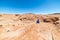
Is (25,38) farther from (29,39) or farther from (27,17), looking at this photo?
(27,17)

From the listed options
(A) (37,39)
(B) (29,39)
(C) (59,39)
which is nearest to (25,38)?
(B) (29,39)

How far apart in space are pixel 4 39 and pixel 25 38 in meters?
2.93

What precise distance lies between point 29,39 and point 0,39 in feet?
13.3

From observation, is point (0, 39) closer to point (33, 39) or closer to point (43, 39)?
point (33, 39)

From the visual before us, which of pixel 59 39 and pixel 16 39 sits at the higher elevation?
pixel 16 39

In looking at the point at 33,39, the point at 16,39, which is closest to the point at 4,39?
the point at 16,39

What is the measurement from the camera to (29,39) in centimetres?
1519

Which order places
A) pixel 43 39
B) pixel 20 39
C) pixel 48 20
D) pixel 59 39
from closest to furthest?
pixel 20 39, pixel 43 39, pixel 59 39, pixel 48 20

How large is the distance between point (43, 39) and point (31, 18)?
116 feet

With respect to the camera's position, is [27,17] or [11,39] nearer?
[11,39]

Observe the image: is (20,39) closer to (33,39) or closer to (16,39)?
(16,39)

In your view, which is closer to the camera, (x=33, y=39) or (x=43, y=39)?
(x=33, y=39)

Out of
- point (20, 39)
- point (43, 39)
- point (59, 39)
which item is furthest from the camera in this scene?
point (59, 39)

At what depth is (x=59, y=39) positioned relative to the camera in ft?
62.1
